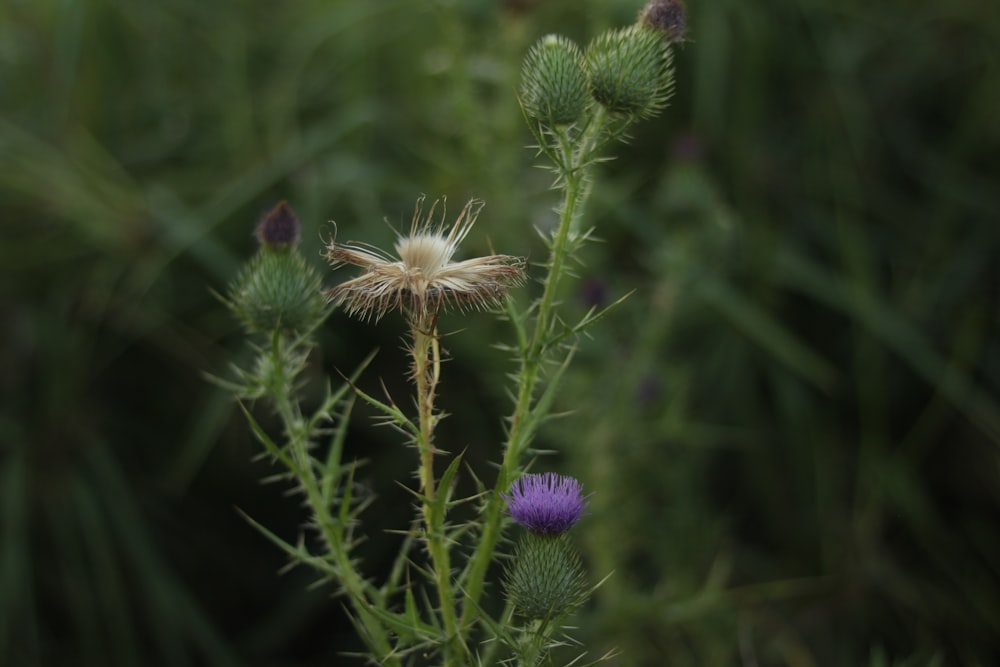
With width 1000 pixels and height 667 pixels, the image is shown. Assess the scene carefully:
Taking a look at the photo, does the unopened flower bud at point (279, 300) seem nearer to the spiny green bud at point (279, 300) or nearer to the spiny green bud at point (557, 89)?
the spiny green bud at point (279, 300)

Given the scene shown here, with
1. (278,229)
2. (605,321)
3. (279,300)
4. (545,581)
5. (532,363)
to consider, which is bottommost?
(545,581)

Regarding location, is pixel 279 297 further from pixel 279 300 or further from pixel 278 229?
pixel 278 229

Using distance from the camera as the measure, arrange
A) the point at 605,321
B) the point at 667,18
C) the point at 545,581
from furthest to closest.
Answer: the point at 605,321, the point at 667,18, the point at 545,581

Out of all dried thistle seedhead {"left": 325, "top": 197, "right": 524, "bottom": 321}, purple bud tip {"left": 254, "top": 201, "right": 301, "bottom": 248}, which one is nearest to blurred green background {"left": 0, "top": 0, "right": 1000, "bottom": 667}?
purple bud tip {"left": 254, "top": 201, "right": 301, "bottom": 248}

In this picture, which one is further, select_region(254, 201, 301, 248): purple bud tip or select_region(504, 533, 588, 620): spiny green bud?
select_region(254, 201, 301, 248): purple bud tip

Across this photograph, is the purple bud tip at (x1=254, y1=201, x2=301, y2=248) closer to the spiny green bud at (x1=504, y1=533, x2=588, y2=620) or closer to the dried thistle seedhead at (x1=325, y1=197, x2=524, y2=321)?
the dried thistle seedhead at (x1=325, y1=197, x2=524, y2=321)

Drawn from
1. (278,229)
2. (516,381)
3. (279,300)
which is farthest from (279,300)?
(516,381)

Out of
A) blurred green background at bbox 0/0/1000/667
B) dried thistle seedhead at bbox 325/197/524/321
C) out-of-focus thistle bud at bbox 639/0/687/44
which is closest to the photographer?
dried thistle seedhead at bbox 325/197/524/321

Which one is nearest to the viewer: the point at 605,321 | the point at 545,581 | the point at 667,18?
the point at 545,581
